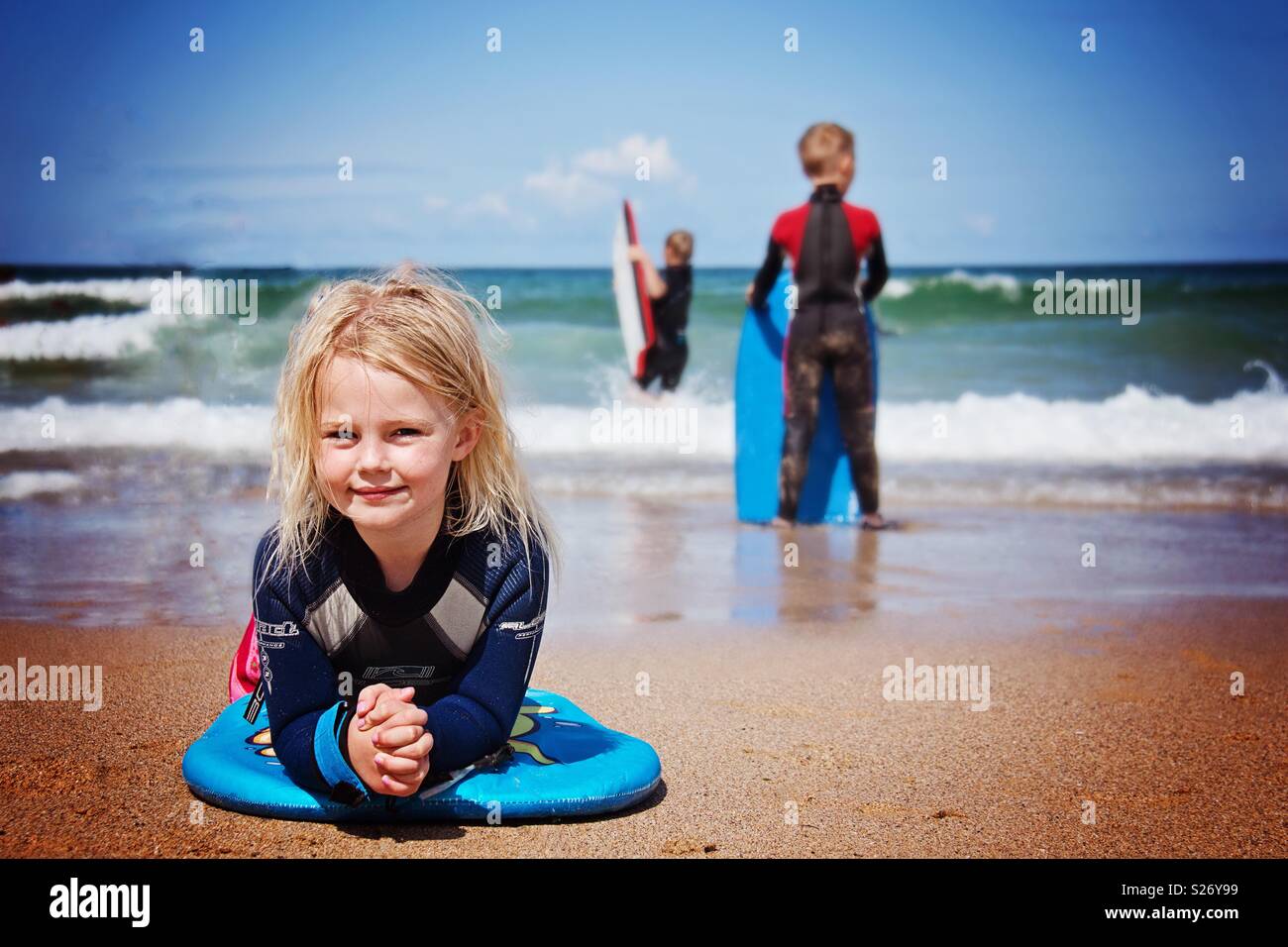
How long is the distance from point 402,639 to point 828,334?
15.6ft

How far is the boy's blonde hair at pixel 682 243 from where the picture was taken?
10805 mm

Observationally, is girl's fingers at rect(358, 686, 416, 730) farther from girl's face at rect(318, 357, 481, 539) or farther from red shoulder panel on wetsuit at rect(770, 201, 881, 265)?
red shoulder panel on wetsuit at rect(770, 201, 881, 265)

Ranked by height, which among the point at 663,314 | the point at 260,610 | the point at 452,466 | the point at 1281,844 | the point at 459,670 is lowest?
the point at 1281,844

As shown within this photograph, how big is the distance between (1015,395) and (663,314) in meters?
5.86

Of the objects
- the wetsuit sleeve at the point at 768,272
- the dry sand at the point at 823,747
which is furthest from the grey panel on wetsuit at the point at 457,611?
the wetsuit sleeve at the point at 768,272

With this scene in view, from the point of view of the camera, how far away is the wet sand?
99.0 inches

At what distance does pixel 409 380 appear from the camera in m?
2.36

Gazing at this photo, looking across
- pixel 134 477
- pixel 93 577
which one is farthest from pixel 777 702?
pixel 134 477

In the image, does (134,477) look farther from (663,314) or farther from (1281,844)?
(1281,844)

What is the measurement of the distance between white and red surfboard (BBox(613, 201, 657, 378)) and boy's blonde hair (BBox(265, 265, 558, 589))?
7.54m

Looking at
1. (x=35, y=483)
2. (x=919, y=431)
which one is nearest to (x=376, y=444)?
(x=35, y=483)

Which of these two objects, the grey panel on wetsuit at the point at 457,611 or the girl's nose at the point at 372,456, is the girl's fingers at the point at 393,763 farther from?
the girl's nose at the point at 372,456

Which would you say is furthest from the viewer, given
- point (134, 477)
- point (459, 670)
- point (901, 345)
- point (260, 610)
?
point (901, 345)

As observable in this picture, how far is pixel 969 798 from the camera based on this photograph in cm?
277
